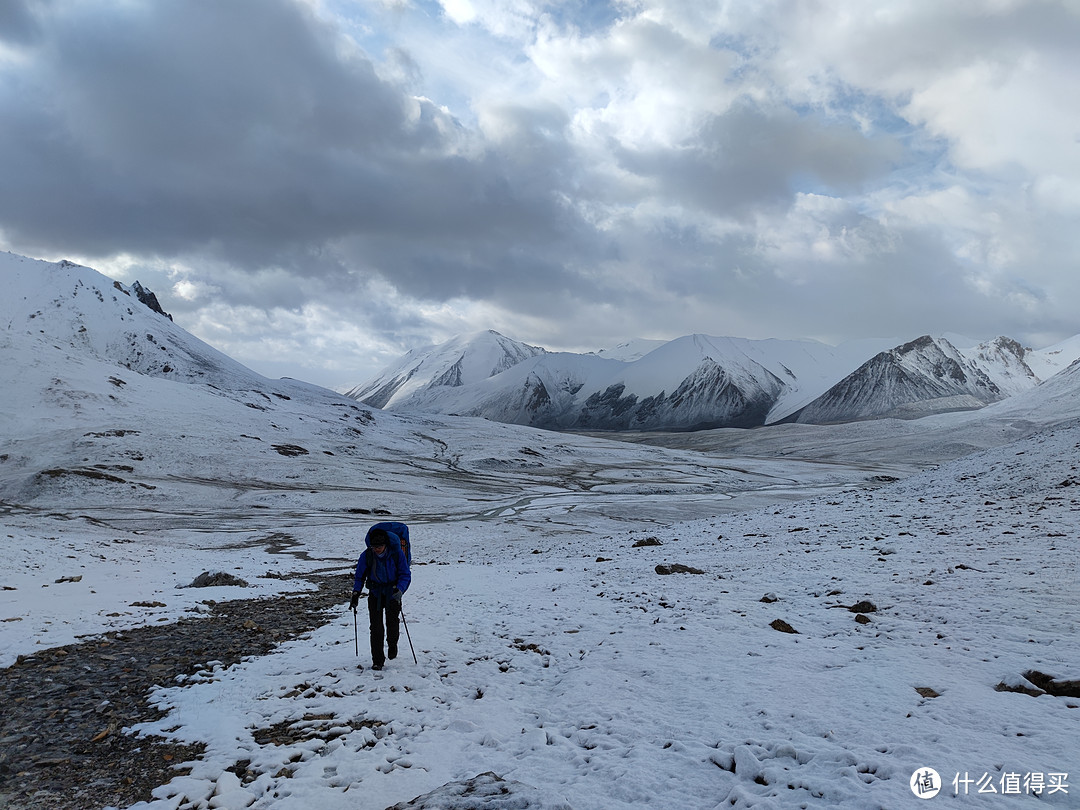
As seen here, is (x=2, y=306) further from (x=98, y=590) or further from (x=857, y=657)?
(x=857, y=657)

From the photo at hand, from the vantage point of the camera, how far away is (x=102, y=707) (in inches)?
342

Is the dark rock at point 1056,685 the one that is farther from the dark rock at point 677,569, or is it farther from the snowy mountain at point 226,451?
the snowy mountain at point 226,451

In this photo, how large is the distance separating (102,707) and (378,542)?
4.56 meters

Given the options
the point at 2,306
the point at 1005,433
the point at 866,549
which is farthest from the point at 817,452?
the point at 2,306

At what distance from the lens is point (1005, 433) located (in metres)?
155

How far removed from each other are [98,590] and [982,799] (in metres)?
21.9

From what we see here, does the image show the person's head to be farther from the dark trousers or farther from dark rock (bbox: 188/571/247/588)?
dark rock (bbox: 188/571/247/588)

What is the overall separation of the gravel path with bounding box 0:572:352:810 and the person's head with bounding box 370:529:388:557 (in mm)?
3603

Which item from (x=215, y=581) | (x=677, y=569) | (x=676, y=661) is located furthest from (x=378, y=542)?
(x=215, y=581)

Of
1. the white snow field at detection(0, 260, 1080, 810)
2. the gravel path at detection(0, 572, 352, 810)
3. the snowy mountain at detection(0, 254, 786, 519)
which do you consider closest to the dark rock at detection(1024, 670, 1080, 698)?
the white snow field at detection(0, 260, 1080, 810)

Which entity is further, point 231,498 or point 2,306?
point 2,306

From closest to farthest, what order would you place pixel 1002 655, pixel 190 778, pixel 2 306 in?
pixel 190 778
pixel 1002 655
pixel 2 306

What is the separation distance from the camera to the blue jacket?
10.4m

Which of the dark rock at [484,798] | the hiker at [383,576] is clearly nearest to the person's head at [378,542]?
the hiker at [383,576]
